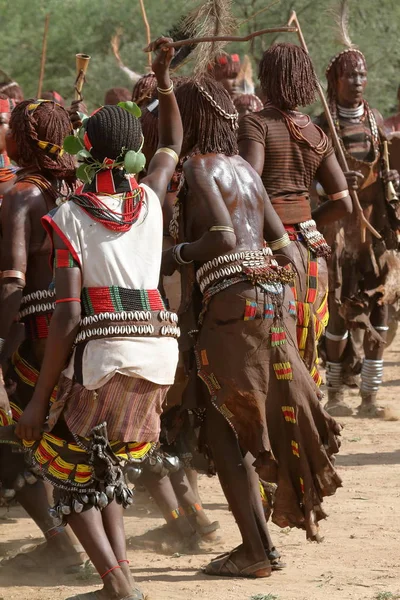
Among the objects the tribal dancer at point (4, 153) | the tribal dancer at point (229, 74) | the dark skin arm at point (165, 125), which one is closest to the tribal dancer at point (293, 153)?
the dark skin arm at point (165, 125)

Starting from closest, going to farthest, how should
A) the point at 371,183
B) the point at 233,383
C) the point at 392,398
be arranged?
the point at 233,383
the point at 371,183
the point at 392,398

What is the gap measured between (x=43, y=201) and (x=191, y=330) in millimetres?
904

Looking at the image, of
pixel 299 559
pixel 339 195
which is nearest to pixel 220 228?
pixel 299 559

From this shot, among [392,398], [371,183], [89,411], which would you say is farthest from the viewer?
[392,398]

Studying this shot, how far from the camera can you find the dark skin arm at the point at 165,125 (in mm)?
4848

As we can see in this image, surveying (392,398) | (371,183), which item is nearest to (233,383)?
(371,183)

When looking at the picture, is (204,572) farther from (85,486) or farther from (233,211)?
(233,211)

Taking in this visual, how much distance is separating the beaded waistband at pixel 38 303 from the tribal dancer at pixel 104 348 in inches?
A: 26.2

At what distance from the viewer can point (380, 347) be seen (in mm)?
9234

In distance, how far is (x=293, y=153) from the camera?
6273 mm

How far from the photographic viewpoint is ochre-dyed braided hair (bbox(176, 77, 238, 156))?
207 inches

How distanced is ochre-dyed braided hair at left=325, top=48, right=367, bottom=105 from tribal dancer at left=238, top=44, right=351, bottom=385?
234cm

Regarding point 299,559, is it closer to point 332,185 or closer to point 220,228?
point 220,228

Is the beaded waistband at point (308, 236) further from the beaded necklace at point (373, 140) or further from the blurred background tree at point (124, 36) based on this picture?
the blurred background tree at point (124, 36)
